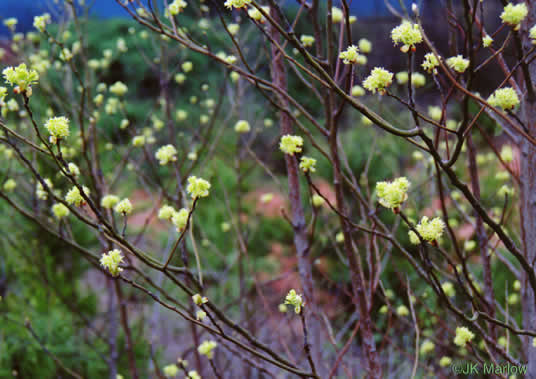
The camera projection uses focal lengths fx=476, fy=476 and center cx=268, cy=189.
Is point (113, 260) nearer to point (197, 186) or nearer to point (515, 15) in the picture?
point (197, 186)

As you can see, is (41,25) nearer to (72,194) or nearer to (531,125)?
(72,194)

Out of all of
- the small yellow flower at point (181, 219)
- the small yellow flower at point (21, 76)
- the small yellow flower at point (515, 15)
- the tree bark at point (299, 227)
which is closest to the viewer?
the small yellow flower at point (515, 15)

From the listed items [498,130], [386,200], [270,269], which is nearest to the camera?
[386,200]

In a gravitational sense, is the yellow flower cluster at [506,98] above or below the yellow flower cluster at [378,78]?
above

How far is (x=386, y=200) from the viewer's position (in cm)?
74

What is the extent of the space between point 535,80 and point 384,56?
22.7 ft

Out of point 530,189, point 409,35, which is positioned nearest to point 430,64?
point 409,35

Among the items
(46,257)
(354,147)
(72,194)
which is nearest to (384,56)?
(354,147)

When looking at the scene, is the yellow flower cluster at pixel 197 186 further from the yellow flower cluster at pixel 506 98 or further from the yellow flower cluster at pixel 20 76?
the yellow flower cluster at pixel 506 98

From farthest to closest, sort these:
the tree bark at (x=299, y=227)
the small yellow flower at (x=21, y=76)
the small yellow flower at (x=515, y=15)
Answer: the tree bark at (x=299, y=227) → the small yellow flower at (x=21, y=76) → the small yellow flower at (x=515, y=15)

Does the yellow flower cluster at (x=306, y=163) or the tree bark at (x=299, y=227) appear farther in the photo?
the tree bark at (x=299, y=227)

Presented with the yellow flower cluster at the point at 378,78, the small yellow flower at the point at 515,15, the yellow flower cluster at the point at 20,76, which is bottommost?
the yellow flower cluster at the point at 20,76

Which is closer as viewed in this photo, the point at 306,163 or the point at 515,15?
the point at 515,15

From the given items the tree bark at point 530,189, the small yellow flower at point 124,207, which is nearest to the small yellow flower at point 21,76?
the small yellow flower at point 124,207
